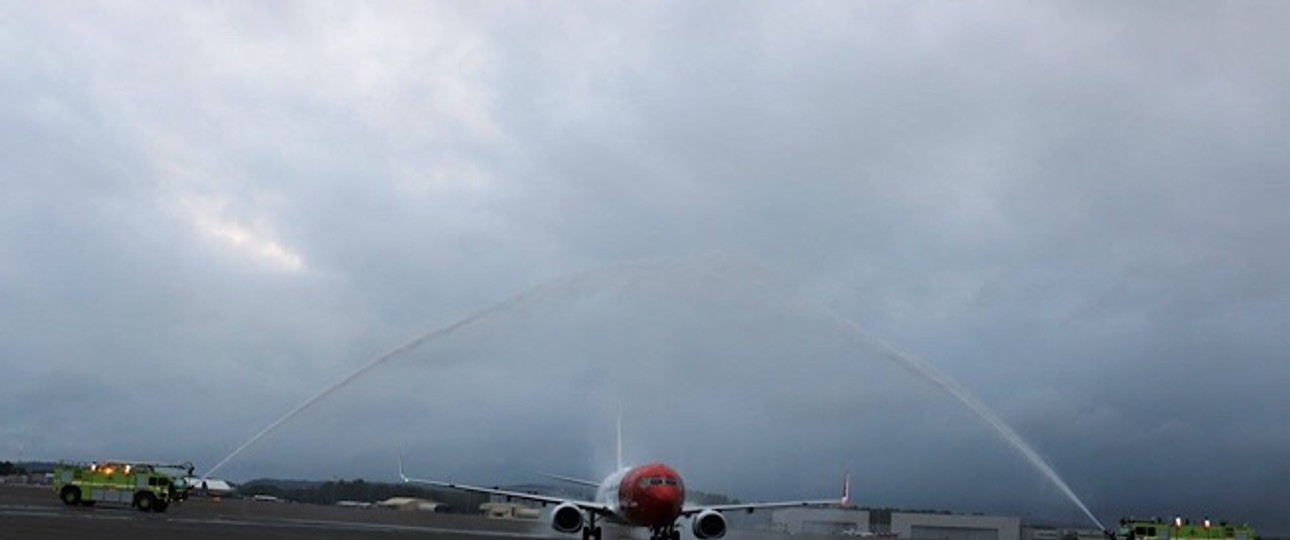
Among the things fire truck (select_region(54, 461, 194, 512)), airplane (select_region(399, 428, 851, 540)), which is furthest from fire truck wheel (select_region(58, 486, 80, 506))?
airplane (select_region(399, 428, 851, 540))

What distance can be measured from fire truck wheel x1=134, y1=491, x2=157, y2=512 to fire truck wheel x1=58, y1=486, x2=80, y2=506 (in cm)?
414

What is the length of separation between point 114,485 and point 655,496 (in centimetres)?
4094

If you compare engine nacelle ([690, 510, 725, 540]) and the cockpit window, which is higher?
the cockpit window

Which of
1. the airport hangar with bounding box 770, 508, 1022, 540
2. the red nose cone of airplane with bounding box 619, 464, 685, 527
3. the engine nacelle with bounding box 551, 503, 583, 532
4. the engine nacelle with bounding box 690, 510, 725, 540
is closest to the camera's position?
the red nose cone of airplane with bounding box 619, 464, 685, 527

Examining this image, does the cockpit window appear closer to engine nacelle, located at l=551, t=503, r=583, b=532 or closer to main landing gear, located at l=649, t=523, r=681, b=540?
main landing gear, located at l=649, t=523, r=681, b=540

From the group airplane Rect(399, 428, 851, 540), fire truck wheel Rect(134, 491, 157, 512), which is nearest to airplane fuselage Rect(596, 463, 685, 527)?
airplane Rect(399, 428, 851, 540)

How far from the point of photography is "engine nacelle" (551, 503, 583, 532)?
6675 centimetres

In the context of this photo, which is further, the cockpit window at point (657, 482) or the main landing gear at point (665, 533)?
the main landing gear at point (665, 533)

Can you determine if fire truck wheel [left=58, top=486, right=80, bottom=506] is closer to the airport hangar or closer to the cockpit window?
the cockpit window

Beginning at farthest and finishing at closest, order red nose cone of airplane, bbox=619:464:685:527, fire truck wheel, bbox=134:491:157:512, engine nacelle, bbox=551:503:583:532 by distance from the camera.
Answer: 1. fire truck wheel, bbox=134:491:157:512
2. engine nacelle, bbox=551:503:583:532
3. red nose cone of airplane, bbox=619:464:685:527

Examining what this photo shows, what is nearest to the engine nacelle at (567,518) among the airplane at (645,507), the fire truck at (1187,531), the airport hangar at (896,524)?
the airplane at (645,507)

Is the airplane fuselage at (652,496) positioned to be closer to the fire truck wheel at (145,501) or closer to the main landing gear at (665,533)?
the main landing gear at (665,533)

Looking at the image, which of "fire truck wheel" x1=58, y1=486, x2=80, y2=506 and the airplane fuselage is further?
"fire truck wheel" x1=58, y1=486, x2=80, y2=506

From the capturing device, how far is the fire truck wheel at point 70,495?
83688mm
